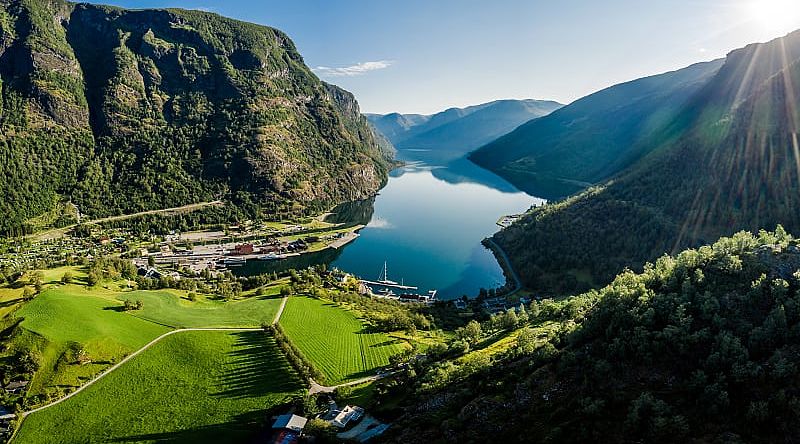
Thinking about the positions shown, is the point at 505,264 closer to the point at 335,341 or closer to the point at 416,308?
the point at 416,308

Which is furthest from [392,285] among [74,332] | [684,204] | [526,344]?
[684,204]

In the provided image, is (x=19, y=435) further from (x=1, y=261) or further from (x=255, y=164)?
(x=255, y=164)

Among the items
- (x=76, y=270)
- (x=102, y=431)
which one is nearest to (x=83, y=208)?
(x=76, y=270)

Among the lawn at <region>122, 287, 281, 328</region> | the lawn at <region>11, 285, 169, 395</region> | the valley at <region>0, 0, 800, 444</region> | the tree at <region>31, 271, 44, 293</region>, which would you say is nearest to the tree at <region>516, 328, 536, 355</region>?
the valley at <region>0, 0, 800, 444</region>

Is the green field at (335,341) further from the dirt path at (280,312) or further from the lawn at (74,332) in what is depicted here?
the lawn at (74,332)

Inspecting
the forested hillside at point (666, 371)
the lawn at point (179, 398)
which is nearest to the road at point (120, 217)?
the lawn at point (179, 398)

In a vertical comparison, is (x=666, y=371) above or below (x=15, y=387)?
above
